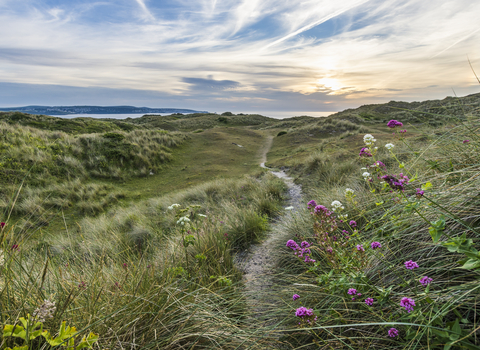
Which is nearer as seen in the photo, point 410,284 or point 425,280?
point 425,280

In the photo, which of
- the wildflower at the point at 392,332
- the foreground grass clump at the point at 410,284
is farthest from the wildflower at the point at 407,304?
the wildflower at the point at 392,332

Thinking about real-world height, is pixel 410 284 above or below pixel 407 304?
below

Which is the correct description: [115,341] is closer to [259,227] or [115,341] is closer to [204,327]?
[204,327]

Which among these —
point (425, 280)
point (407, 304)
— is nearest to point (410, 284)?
point (425, 280)

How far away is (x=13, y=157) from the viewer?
11391mm

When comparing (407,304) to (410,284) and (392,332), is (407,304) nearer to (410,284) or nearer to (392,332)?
(392,332)

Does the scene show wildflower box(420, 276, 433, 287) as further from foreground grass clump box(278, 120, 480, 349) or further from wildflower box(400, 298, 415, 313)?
wildflower box(400, 298, 415, 313)

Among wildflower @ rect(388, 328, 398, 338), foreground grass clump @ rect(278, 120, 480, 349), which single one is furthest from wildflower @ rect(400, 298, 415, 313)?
wildflower @ rect(388, 328, 398, 338)

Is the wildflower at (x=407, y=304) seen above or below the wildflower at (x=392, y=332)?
above

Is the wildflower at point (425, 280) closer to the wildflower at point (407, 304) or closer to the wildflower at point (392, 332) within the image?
the wildflower at point (407, 304)

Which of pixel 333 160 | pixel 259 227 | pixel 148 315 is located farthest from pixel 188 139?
pixel 148 315

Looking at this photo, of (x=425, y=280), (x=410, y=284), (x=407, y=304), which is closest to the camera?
(x=407, y=304)

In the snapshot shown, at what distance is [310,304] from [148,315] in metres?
1.36

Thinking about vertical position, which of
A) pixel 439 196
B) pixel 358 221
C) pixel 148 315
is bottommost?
pixel 148 315
